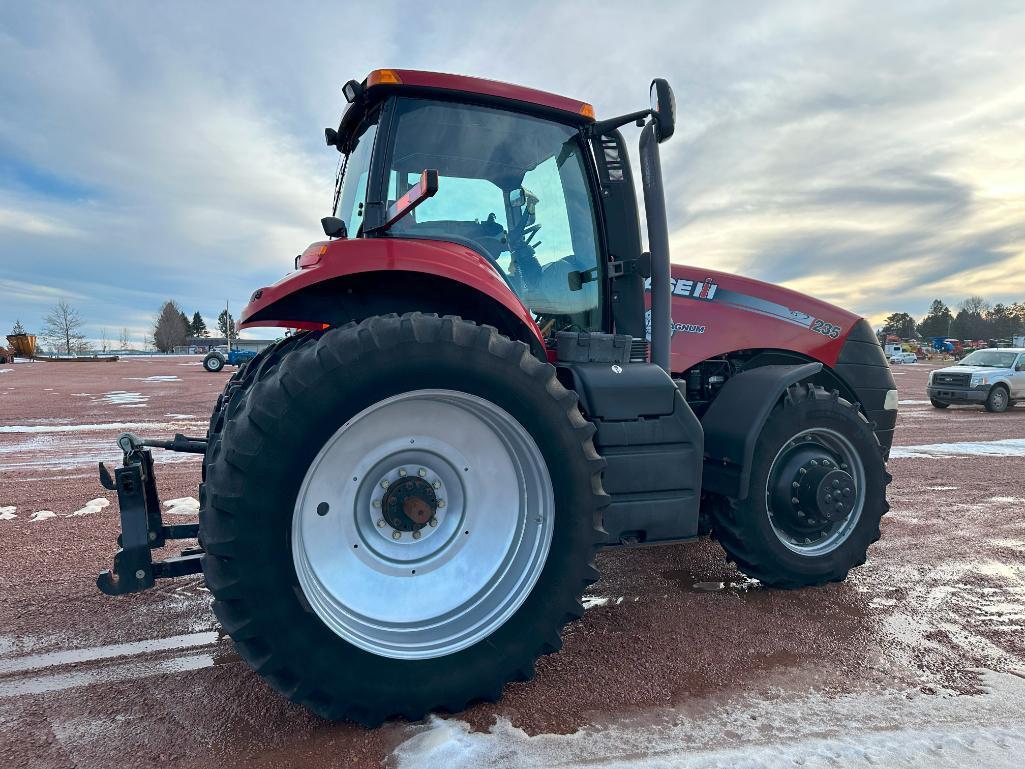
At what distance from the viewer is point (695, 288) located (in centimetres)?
388

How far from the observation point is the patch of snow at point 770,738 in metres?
2.01

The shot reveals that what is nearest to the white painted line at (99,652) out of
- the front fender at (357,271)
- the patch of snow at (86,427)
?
the front fender at (357,271)

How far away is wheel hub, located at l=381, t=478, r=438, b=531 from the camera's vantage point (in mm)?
2379

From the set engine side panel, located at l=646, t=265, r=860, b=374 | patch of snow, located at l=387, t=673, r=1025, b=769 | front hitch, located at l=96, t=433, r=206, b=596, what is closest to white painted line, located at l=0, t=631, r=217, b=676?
front hitch, located at l=96, t=433, r=206, b=596

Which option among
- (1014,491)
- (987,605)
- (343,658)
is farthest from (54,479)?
(1014,491)

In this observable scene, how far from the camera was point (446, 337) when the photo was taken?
223 cm

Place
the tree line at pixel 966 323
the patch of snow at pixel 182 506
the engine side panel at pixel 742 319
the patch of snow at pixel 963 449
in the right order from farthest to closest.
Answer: the tree line at pixel 966 323
the patch of snow at pixel 963 449
the patch of snow at pixel 182 506
the engine side panel at pixel 742 319

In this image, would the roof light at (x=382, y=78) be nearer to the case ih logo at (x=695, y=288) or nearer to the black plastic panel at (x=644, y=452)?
the black plastic panel at (x=644, y=452)

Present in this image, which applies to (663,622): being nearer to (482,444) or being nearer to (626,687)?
(626,687)

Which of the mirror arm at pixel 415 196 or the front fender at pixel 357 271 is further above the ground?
the mirror arm at pixel 415 196

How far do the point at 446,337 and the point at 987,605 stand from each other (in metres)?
3.19

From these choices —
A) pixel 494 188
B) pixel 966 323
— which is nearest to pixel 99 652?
pixel 494 188

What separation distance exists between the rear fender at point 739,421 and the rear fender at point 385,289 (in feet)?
4.05

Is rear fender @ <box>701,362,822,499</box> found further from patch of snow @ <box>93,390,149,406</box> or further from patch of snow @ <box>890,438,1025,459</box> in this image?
patch of snow @ <box>93,390,149,406</box>
